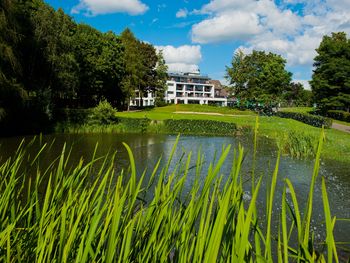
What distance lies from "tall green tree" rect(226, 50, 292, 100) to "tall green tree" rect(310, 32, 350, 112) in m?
12.8

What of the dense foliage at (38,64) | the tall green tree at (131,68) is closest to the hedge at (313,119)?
the dense foliage at (38,64)

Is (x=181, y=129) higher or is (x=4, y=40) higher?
(x=4, y=40)

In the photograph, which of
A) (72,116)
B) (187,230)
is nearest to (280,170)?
(187,230)

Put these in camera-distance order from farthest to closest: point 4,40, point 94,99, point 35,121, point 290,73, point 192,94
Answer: point 192,94 → point 290,73 → point 94,99 → point 35,121 → point 4,40

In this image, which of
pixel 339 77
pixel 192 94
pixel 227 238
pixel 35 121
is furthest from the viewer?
pixel 192 94

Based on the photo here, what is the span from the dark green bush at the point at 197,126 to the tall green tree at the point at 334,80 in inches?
662

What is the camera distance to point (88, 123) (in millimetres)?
34375

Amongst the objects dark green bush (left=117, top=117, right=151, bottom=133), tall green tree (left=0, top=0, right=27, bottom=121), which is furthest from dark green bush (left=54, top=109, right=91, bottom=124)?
tall green tree (left=0, top=0, right=27, bottom=121)

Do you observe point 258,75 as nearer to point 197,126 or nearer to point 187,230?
point 197,126

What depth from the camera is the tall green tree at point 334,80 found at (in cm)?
4484

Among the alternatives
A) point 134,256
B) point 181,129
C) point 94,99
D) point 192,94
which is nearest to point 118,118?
point 181,129

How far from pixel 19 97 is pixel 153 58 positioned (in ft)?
167

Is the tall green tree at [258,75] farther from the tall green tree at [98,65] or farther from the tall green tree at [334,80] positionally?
the tall green tree at [98,65]

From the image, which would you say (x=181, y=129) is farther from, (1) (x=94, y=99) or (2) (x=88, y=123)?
(1) (x=94, y=99)
